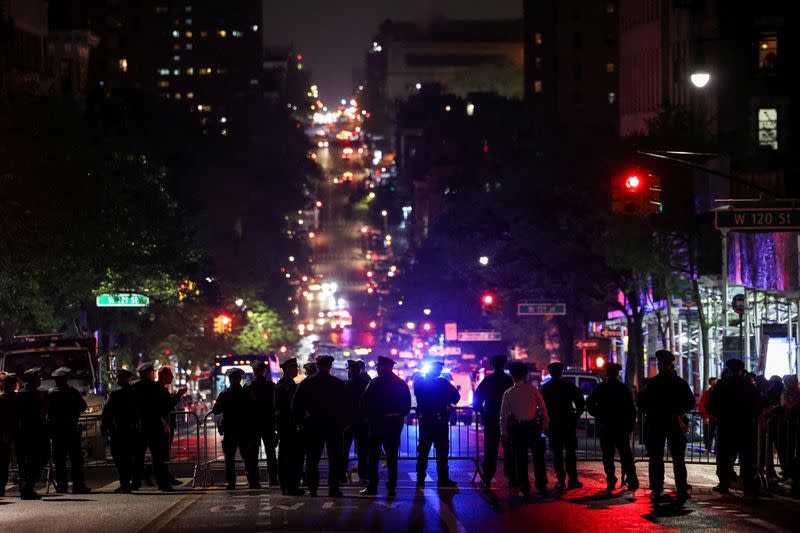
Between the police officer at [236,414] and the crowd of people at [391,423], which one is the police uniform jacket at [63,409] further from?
the police officer at [236,414]

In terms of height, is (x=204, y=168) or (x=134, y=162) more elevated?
(x=204, y=168)

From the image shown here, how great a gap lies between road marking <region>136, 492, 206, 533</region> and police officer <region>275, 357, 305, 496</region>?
1258 millimetres

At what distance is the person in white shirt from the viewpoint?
63.3 ft

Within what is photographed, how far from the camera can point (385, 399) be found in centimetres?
1956

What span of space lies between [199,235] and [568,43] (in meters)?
51.5

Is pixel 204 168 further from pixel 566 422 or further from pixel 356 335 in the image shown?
pixel 356 335

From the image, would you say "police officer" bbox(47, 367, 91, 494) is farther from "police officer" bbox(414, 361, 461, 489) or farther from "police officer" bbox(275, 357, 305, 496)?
"police officer" bbox(414, 361, 461, 489)

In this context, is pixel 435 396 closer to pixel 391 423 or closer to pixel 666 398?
pixel 391 423

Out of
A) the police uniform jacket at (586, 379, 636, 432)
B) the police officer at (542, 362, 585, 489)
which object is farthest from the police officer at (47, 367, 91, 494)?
the police uniform jacket at (586, 379, 636, 432)

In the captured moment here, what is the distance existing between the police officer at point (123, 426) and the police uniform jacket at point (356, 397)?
336 cm

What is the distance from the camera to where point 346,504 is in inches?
719

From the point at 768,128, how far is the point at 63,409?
4165cm

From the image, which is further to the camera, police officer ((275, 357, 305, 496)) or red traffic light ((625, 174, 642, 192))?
red traffic light ((625, 174, 642, 192))

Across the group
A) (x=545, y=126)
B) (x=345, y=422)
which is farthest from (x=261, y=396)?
(x=545, y=126)
